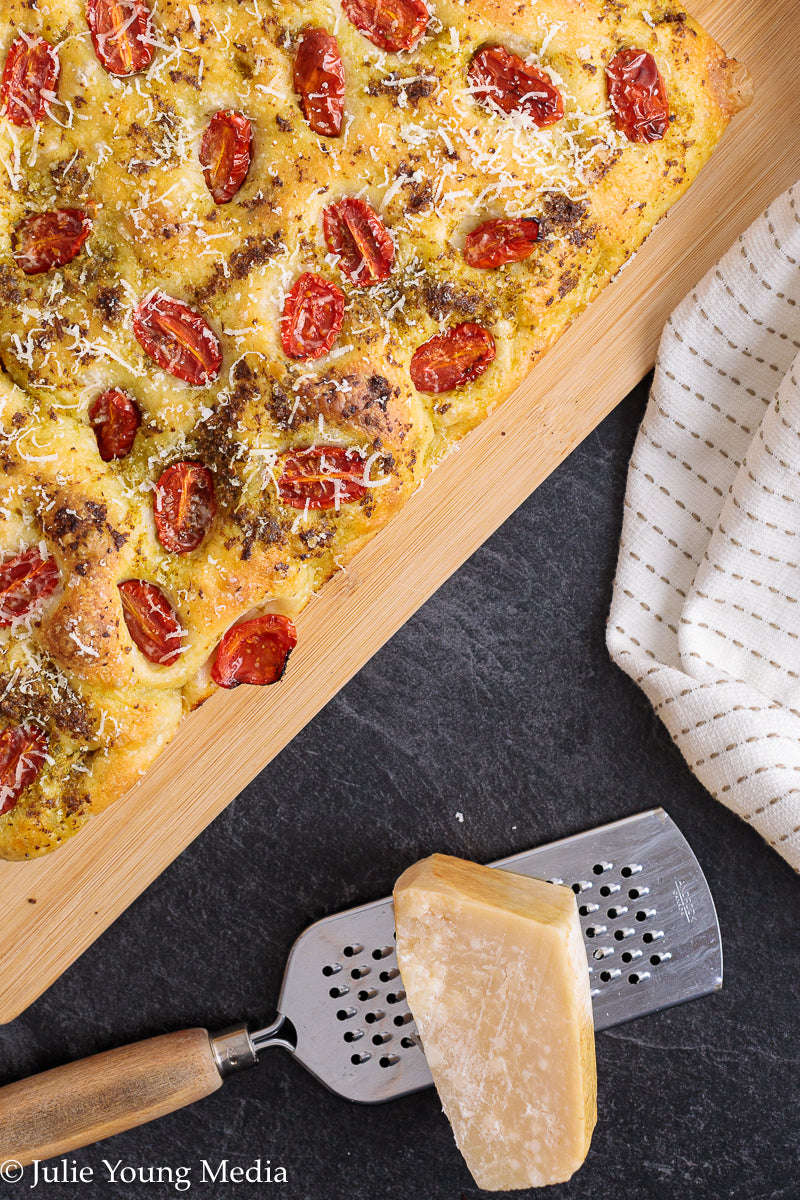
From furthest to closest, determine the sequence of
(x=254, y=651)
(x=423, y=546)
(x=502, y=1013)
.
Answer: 1. (x=423, y=546)
2. (x=502, y=1013)
3. (x=254, y=651)

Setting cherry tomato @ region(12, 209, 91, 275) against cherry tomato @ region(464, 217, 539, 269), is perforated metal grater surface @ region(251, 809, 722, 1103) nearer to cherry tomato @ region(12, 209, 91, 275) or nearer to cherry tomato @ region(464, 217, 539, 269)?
cherry tomato @ region(464, 217, 539, 269)

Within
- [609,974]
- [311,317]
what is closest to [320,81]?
[311,317]


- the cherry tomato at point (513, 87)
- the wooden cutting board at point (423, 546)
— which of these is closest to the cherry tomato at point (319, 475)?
the wooden cutting board at point (423, 546)

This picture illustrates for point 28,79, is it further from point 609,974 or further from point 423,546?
point 609,974

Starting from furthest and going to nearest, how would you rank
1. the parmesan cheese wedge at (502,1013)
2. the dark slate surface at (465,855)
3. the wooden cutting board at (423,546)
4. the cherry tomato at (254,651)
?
the dark slate surface at (465,855)
the wooden cutting board at (423,546)
the parmesan cheese wedge at (502,1013)
the cherry tomato at (254,651)

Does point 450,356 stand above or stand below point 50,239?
above

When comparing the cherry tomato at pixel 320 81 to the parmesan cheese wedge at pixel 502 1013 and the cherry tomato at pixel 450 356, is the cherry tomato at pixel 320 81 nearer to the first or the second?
the cherry tomato at pixel 450 356
